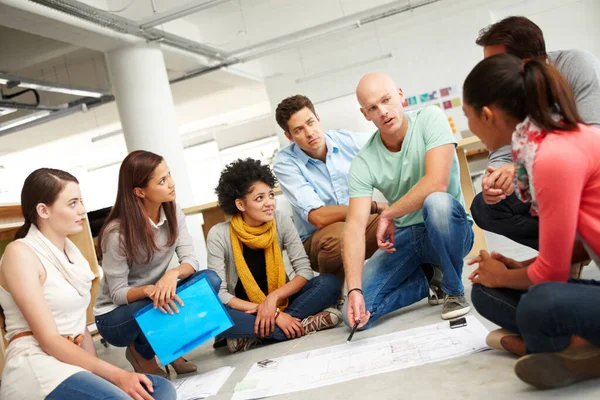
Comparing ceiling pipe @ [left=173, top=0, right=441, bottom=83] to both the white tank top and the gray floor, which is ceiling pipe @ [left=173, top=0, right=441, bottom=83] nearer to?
the gray floor

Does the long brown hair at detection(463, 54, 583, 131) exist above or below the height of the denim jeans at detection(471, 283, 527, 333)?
above

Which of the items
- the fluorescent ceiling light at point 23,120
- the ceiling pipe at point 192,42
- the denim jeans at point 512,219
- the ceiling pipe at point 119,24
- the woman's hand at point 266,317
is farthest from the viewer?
the fluorescent ceiling light at point 23,120

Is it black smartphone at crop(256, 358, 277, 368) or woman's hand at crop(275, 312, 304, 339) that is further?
woman's hand at crop(275, 312, 304, 339)

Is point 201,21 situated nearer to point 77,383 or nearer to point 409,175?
point 409,175

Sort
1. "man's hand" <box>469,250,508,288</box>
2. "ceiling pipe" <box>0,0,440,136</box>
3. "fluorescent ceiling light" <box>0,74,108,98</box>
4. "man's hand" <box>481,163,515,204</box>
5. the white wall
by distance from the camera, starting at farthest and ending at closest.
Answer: the white wall
"fluorescent ceiling light" <box>0,74,108,98</box>
"ceiling pipe" <box>0,0,440,136</box>
"man's hand" <box>481,163,515,204</box>
"man's hand" <box>469,250,508,288</box>

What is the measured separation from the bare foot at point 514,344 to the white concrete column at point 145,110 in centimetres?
545

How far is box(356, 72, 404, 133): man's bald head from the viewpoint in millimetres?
2299

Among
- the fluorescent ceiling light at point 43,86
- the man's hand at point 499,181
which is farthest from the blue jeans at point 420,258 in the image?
the fluorescent ceiling light at point 43,86

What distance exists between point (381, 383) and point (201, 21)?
295 inches

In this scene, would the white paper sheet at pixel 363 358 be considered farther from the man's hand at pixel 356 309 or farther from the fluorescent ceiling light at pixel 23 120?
the fluorescent ceiling light at pixel 23 120

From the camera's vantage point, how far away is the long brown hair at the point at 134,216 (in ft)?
7.77

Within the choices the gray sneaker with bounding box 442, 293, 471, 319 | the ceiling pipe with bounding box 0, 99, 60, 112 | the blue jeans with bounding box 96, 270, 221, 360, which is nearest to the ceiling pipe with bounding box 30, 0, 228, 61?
the ceiling pipe with bounding box 0, 99, 60, 112

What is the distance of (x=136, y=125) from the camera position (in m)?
6.86

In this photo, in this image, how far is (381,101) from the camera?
2312 millimetres
